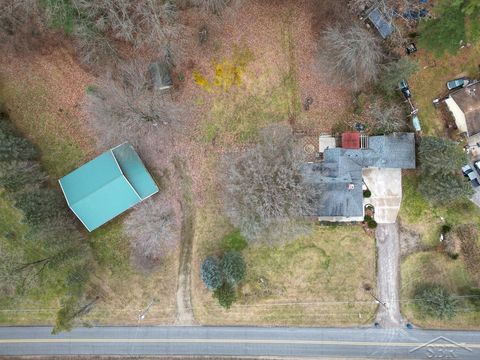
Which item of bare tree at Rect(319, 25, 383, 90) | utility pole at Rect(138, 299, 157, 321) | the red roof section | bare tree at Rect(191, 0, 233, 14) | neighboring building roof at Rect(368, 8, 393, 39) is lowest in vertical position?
utility pole at Rect(138, 299, 157, 321)

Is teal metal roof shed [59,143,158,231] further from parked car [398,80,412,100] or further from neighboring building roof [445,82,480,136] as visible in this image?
neighboring building roof [445,82,480,136]

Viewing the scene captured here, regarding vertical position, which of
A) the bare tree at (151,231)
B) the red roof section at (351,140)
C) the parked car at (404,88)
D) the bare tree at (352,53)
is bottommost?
the bare tree at (151,231)

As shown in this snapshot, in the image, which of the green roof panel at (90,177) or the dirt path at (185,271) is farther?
the dirt path at (185,271)

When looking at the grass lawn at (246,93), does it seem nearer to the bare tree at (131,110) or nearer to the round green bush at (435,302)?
the bare tree at (131,110)

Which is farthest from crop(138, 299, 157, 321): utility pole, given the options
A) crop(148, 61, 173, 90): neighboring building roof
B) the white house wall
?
the white house wall

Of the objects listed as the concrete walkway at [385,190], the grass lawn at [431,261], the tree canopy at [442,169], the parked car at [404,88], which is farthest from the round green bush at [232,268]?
the parked car at [404,88]

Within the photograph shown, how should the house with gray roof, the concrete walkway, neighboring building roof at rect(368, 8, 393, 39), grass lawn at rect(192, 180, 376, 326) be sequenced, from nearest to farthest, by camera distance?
neighboring building roof at rect(368, 8, 393, 39)
the house with gray roof
the concrete walkway
grass lawn at rect(192, 180, 376, 326)

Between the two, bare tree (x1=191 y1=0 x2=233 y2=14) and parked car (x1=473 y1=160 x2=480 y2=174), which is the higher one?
bare tree (x1=191 y1=0 x2=233 y2=14)
